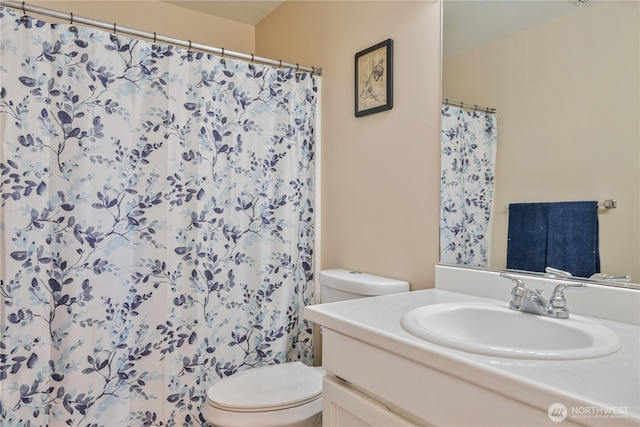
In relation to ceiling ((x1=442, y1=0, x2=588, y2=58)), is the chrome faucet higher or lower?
lower

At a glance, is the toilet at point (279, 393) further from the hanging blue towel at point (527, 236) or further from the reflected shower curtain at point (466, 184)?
the hanging blue towel at point (527, 236)

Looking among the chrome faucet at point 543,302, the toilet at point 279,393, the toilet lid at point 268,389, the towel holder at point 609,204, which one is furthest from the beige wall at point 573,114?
the toilet lid at point 268,389

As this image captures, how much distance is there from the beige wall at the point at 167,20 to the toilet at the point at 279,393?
1.86m

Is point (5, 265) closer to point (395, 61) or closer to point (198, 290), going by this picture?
point (198, 290)

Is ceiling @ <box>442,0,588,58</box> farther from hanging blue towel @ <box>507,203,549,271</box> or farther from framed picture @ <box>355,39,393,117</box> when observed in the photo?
hanging blue towel @ <box>507,203,549,271</box>

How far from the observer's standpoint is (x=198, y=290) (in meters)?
1.75

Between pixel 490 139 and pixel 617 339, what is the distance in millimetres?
702

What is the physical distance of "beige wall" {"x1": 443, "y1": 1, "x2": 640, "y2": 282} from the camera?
1.01 m

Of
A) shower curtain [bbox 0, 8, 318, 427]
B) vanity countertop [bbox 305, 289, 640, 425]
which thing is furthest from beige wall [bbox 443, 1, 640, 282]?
shower curtain [bbox 0, 8, 318, 427]

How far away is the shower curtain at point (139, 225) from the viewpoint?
4.69 ft

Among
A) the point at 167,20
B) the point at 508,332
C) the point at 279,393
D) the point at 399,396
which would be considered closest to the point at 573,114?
the point at 508,332

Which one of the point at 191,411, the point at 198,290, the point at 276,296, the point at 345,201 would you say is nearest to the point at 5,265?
the point at 198,290
